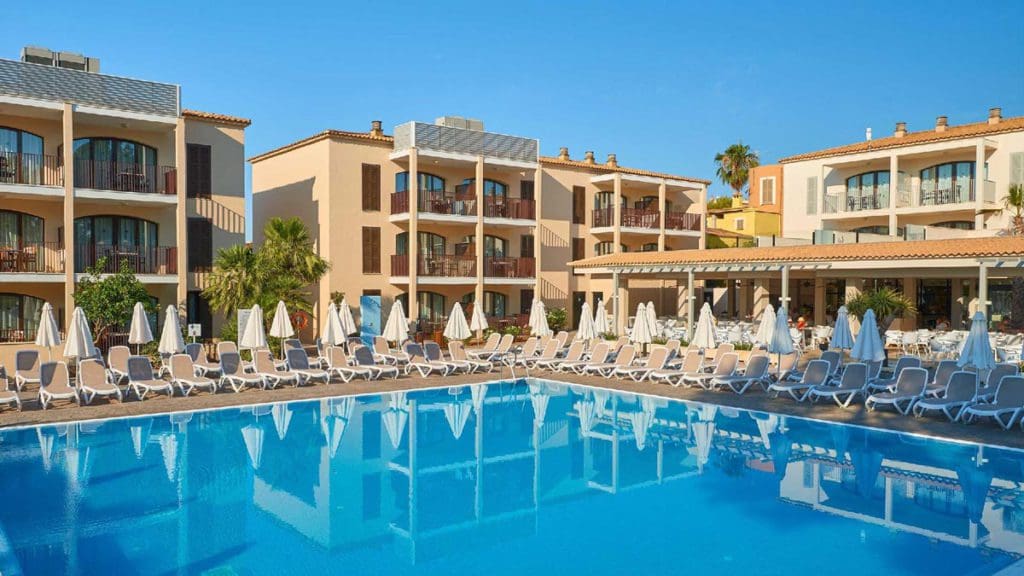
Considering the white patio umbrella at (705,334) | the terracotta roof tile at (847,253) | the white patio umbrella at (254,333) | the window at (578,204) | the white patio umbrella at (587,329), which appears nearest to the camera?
the white patio umbrella at (254,333)

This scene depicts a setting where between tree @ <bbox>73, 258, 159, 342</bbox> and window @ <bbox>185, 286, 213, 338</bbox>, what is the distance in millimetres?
3228

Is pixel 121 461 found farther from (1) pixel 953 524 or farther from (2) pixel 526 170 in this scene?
(2) pixel 526 170

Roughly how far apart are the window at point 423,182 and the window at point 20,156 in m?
11.3

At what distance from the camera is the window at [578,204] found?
1340 inches

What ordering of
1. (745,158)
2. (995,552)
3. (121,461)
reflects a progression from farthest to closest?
(745,158), (121,461), (995,552)

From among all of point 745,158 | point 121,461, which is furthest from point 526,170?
point 745,158

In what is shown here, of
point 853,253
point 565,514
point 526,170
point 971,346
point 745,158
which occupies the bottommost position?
point 565,514

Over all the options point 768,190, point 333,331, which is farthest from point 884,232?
point 333,331

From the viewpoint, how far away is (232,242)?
24.7 metres

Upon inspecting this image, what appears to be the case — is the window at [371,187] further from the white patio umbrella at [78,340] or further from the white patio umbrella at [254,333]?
the white patio umbrella at [78,340]

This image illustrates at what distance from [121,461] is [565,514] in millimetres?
6891

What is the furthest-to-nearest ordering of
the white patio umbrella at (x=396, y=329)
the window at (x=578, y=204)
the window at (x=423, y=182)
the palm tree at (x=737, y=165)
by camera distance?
1. the palm tree at (x=737, y=165)
2. the window at (x=578, y=204)
3. the window at (x=423, y=182)
4. the white patio umbrella at (x=396, y=329)

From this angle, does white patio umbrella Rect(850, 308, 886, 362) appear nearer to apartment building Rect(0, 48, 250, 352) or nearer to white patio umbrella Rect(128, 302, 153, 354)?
white patio umbrella Rect(128, 302, 153, 354)

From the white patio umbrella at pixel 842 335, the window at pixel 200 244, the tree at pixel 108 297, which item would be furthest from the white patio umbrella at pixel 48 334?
the white patio umbrella at pixel 842 335
